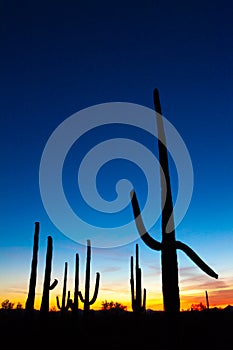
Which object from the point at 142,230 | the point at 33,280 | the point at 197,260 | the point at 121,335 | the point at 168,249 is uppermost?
the point at 33,280

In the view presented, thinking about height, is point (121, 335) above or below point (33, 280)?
below

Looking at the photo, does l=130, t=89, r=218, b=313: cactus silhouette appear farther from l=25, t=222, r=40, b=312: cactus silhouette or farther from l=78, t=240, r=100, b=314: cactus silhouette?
l=78, t=240, r=100, b=314: cactus silhouette

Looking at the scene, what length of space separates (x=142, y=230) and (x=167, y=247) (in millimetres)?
377

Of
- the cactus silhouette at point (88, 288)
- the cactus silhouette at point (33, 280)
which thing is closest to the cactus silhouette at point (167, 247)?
the cactus silhouette at point (33, 280)

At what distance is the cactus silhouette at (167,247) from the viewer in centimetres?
341

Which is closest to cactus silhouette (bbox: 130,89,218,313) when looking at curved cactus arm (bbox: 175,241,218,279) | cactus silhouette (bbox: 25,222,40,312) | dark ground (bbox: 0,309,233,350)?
curved cactus arm (bbox: 175,241,218,279)

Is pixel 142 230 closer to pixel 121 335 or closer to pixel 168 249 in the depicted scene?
pixel 168 249

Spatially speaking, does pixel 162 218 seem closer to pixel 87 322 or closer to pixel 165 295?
pixel 165 295

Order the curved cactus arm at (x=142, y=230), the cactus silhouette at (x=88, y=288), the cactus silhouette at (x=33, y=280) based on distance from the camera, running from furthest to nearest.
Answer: the cactus silhouette at (x=88, y=288)
the cactus silhouette at (x=33, y=280)
the curved cactus arm at (x=142, y=230)

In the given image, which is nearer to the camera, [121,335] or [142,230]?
[142,230]

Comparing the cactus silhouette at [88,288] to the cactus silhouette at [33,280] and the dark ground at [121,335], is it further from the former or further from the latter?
the cactus silhouette at [33,280]

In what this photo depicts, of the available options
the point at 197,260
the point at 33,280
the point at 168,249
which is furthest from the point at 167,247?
the point at 33,280

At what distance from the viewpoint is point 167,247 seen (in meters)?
3.58

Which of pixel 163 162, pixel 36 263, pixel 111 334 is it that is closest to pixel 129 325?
pixel 111 334
